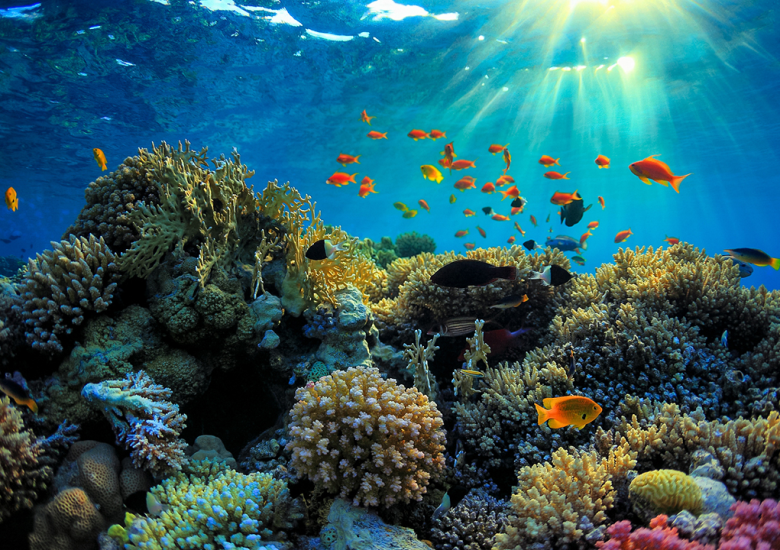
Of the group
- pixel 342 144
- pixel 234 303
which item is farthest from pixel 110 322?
pixel 342 144

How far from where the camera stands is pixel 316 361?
388 centimetres

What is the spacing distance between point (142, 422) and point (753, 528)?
4063mm

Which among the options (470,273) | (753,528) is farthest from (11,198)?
(753,528)

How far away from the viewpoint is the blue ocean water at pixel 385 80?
43.9ft

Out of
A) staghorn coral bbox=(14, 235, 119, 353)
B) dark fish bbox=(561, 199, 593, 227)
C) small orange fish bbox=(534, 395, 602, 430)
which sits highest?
dark fish bbox=(561, 199, 593, 227)

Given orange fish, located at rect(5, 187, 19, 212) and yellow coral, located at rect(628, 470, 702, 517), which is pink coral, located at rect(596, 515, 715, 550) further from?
orange fish, located at rect(5, 187, 19, 212)

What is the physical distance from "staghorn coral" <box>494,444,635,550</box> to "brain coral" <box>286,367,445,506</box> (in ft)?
2.30

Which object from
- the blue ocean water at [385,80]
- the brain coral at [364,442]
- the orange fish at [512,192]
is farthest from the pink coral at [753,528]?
the blue ocean water at [385,80]

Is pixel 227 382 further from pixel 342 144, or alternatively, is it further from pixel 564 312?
pixel 342 144

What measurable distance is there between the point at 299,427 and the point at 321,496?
Answer: 0.61 m

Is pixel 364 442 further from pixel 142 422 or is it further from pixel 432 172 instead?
pixel 432 172

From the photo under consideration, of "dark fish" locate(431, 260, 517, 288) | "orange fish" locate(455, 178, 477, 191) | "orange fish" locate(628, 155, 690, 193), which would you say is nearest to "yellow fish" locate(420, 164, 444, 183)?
"orange fish" locate(455, 178, 477, 191)

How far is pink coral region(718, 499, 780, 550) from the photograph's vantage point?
166cm

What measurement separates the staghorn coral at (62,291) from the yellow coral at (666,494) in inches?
184
